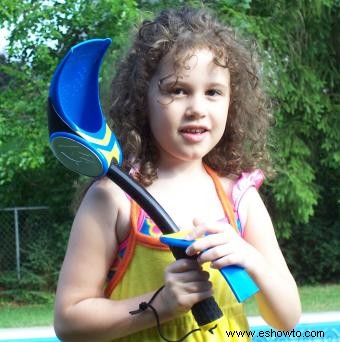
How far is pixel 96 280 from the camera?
145cm

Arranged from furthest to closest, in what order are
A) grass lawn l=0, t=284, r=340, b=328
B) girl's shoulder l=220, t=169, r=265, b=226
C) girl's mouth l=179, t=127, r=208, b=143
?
grass lawn l=0, t=284, r=340, b=328
girl's shoulder l=220, t=169, r=265, b=226
girl's mouth l=179, t=127, r=208, b=143

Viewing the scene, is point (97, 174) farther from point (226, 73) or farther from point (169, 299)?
point (226, 73)

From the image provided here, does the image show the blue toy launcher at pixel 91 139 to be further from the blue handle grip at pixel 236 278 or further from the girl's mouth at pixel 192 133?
the girl's mouth at pixel 192 133

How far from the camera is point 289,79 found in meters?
9.45

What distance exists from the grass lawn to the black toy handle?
19.4 feet

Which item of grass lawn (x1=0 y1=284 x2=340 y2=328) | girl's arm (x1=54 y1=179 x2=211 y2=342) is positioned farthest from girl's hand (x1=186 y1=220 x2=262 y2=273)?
grass lawn (x1=0 y1=284 x2=340 y2=328)

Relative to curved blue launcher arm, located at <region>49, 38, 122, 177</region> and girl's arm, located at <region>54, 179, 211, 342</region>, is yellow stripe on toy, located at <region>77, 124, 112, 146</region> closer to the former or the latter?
curved blue launcher arm, located at <region>49, 38, 122, 177</region>

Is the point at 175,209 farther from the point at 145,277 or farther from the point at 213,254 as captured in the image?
the point at 213,254

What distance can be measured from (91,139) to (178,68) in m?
0.27

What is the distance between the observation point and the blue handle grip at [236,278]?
4.20ft

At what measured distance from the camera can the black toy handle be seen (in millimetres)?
1346

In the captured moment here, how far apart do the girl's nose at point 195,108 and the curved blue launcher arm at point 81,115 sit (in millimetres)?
173

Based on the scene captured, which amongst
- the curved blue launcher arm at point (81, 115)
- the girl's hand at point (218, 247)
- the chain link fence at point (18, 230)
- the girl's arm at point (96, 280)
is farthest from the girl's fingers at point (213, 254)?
the chain link fence at point (18, 230)

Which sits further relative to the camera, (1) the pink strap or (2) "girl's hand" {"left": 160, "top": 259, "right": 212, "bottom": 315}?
(1) the pink strap
